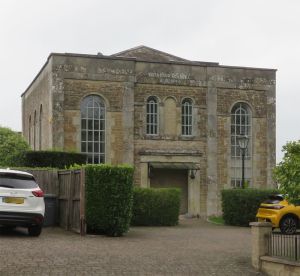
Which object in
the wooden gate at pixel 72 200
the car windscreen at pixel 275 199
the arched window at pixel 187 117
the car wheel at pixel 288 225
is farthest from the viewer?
the arched window at pixel 187 117

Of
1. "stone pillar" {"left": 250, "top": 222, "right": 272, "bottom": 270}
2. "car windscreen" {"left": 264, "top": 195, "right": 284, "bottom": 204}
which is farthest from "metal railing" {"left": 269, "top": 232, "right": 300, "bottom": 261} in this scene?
"car windscreen" {"left": 264, "top": 195, "right": 284, "bottom": 204}

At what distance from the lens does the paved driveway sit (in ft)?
39.8

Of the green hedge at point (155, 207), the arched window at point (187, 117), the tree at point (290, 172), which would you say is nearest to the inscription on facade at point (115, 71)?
the arched window at point (187, 117)

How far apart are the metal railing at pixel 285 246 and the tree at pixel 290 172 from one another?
0.90 metres

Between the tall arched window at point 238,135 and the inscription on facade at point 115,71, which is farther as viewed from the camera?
the tall arched window at point 238,135

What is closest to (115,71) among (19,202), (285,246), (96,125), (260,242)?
(96,125)

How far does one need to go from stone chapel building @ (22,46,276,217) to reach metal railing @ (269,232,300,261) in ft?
59.4

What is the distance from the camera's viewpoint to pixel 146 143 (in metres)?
32.1

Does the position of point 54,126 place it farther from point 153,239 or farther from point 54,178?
point 153,239

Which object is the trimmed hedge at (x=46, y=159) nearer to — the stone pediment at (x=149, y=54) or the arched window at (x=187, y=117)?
the arched window at (x=187, y=117)

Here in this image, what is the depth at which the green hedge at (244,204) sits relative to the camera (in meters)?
26.0

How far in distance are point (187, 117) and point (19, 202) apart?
17928 millimetres

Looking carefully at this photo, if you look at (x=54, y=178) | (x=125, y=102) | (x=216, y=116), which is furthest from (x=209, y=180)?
(x=54, y=178)

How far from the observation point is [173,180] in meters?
32.6
